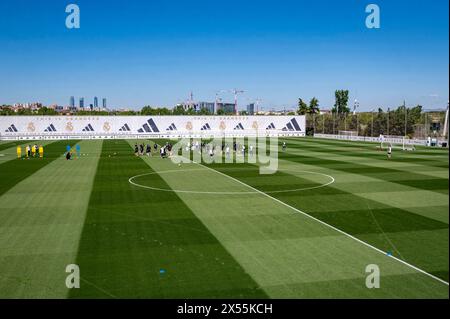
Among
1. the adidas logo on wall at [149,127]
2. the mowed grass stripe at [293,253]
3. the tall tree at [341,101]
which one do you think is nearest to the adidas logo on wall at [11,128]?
the adidas logo on wall at [149,127]

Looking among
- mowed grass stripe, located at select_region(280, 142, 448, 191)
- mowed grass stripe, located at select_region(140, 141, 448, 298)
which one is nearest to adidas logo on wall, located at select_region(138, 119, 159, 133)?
mowed grass stripe, located at select_region(280, 142, 448, 191)

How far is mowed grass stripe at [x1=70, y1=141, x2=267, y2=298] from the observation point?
38.0 ft

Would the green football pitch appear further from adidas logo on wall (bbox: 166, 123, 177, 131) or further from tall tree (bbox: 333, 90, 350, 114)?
tall tree (bbox: 333, 90, 350, 114)

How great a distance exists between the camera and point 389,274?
41.3ft

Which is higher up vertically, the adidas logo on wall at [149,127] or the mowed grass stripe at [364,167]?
the adidas logo on wall at [149,127]

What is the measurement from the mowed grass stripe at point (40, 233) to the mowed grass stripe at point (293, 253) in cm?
562

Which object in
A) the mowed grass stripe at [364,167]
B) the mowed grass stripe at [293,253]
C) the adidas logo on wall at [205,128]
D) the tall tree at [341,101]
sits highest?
the tall tree at [341,101]

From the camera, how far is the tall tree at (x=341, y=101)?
465ft

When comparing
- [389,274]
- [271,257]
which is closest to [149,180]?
[271,257]

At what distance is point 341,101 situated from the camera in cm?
14350

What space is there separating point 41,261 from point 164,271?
4339mm

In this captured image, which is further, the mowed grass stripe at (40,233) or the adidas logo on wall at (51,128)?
the adidas logo on wall at (51,128)

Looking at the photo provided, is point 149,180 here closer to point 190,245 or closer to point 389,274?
point 190,245

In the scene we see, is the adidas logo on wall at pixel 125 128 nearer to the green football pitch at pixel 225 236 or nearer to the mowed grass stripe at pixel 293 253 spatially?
the green football pitch at pixel 225 236
